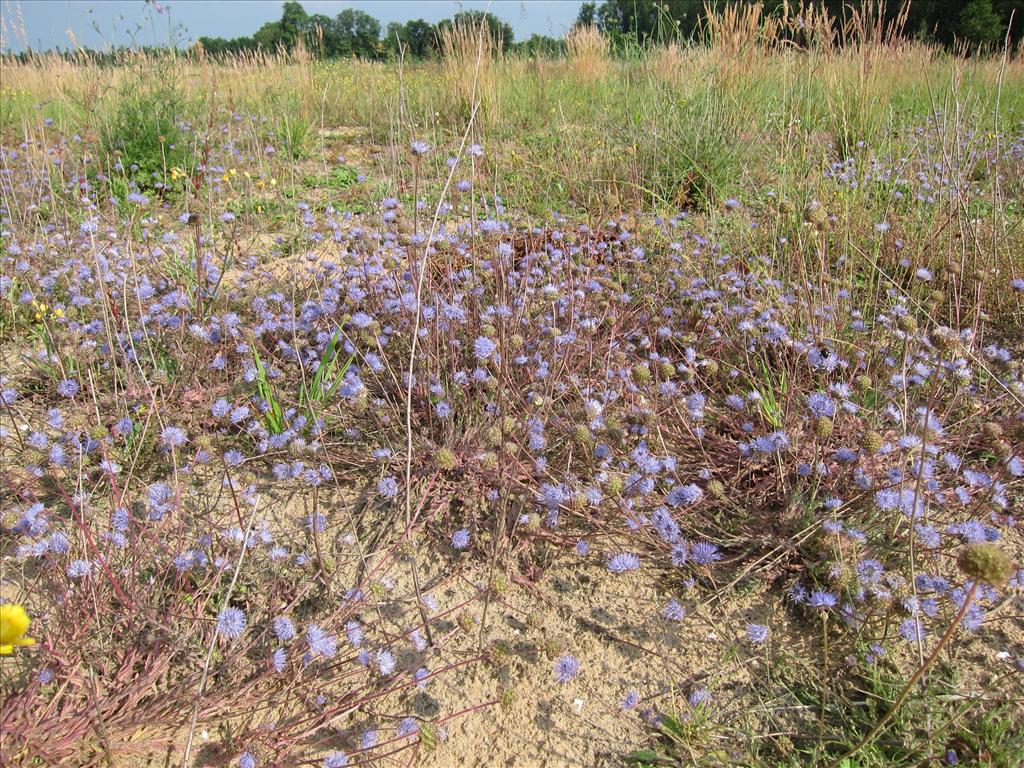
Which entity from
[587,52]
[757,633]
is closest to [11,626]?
[757,633]

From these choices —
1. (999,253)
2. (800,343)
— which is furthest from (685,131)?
(800,343)

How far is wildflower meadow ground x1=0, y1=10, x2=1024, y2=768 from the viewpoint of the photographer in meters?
1.55

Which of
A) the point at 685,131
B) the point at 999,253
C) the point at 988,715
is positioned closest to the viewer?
the point at 988,715

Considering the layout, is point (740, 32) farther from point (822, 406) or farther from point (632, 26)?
point (822, 406)

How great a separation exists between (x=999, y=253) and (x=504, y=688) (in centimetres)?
294

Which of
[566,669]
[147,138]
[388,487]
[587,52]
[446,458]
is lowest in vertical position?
[566,669]

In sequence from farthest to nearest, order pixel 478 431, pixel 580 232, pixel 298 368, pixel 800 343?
pixel 580 232 → pixel 298 368 → pixel 800 343 → pixel 478 431

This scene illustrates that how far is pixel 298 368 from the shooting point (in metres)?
2.64

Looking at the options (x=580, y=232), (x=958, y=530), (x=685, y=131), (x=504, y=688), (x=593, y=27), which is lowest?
(x=504, y=688)

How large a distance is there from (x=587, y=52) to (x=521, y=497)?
652 cm

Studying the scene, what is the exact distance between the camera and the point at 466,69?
22.1 ft

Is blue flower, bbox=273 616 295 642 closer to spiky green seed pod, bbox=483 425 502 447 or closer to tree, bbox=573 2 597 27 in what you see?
spiky green seed pod, bbox=483 425 502 447

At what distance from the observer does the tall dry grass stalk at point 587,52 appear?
6.95 m

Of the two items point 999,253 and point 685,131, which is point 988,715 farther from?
point 685,131
